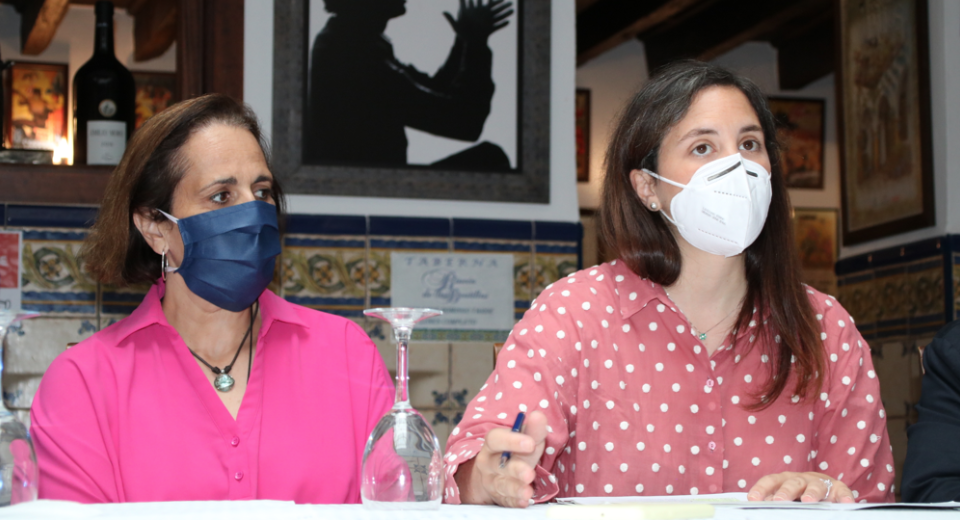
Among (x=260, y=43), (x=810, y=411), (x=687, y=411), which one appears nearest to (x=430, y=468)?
(x=687, y=411)

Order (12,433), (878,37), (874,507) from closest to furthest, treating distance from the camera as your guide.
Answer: (12,433)
(874,507)
(878,37)

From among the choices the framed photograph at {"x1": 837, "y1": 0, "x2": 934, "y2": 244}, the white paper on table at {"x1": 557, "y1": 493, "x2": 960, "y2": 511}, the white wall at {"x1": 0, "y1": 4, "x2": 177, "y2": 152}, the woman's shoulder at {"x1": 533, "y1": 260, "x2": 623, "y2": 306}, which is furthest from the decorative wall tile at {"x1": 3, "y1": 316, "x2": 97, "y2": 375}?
the framed photograph at {"x1": 837, "y1": 0, "x2": 934, "y2": 244}

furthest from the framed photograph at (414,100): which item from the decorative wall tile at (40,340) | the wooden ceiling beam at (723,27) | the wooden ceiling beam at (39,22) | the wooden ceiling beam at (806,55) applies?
the wooden ceiling beam at (806,55)

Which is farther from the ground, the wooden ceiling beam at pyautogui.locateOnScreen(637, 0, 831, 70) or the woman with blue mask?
the wooden ceiling beam at pyautogui.locateOnScreen(637, 0, 831, 70)

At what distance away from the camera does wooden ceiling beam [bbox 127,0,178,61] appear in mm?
3445

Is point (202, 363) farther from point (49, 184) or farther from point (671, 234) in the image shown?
point (49, 184)

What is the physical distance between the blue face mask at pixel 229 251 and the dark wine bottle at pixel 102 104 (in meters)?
1.49

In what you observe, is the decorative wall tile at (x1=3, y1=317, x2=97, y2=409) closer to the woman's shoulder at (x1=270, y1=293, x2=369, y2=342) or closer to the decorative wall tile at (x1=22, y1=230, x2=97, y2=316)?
the decorative wall tile at (x1=22, y1=230, x2=97, y2=316)

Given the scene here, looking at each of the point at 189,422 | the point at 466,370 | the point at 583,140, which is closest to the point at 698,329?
the point at 189,422

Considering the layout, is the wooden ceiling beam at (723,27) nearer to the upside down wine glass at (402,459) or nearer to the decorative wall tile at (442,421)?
the decorative wall tile at (442,421)

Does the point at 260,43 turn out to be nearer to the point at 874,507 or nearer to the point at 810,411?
the point at 810,411

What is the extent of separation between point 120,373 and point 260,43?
5.68ft

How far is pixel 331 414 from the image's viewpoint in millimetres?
1736

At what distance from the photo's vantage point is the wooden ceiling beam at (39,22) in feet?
11.6
